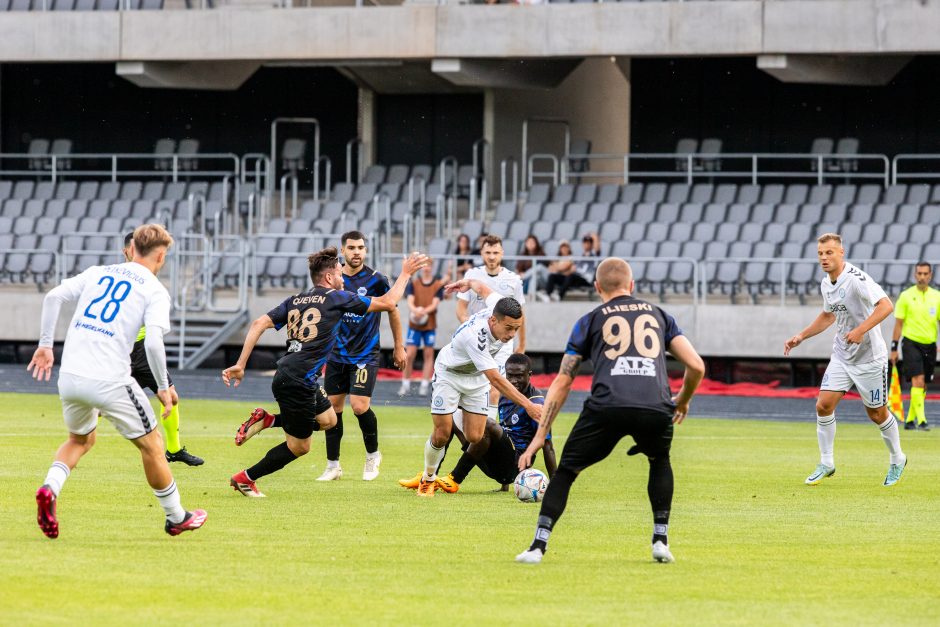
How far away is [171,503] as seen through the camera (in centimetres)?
884

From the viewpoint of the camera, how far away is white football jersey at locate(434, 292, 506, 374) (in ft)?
35.1

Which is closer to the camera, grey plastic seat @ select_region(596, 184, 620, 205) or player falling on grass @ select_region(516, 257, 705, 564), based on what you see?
player falling on grass @ select_region(516, 257, 705, 564)

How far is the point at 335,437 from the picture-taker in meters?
12.6

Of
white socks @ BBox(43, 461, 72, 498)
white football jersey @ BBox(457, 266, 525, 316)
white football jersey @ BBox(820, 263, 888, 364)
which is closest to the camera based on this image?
white socks @ BBox(43, 461, 72, 498)

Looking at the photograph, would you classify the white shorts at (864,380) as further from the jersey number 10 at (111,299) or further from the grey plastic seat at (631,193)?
the grey plastic seat at (631,193)

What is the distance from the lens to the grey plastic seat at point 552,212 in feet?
101

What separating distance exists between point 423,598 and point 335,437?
5.40m

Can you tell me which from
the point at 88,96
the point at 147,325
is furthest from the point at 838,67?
the point at 147,325

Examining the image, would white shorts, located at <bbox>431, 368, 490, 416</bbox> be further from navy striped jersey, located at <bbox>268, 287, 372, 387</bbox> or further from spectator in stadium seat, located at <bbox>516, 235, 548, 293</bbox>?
spectator in stadium seat, located at <bbox>516, 235, 548, 293</bbox>

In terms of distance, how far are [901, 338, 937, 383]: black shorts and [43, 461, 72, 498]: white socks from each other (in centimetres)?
1291

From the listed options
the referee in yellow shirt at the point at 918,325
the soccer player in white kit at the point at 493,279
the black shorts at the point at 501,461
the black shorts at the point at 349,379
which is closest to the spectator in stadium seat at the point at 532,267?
the referee in yellow shirt at the point at 918,325

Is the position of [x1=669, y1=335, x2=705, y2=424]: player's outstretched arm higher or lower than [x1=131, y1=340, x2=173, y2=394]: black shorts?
higher

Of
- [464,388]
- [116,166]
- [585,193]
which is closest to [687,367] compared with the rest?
[464,388]

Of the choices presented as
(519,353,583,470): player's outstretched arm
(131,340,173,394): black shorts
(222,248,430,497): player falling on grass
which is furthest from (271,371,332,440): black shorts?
(519,353,583,470): player's outstretched arm
